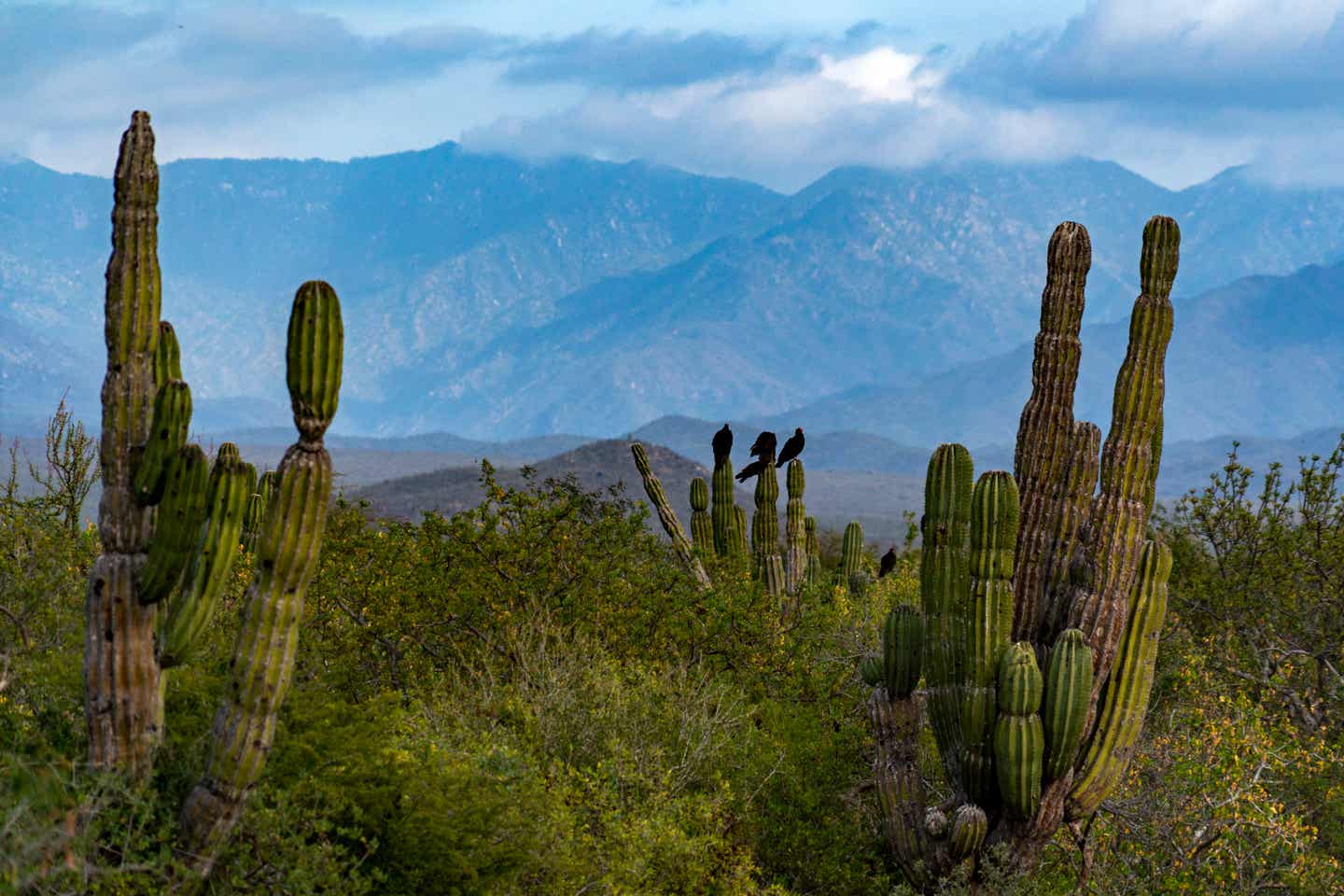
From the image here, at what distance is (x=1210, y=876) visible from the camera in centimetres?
1370

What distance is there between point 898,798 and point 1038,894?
1.56 metres

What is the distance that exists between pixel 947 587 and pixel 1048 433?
177 centimetres

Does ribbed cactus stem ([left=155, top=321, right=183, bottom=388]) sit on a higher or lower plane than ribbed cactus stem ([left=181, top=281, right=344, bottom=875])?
Answer: higher

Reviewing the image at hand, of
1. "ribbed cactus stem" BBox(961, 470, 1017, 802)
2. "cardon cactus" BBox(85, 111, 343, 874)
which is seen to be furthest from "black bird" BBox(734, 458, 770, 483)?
"cardon cactus" BBox(85, 111, 343, 874)

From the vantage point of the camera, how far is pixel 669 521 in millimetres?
22875

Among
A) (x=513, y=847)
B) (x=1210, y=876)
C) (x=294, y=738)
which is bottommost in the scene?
(x=1210, y=876)

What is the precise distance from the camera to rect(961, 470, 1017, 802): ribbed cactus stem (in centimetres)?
1244

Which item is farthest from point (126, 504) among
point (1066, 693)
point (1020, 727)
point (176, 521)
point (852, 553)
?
point (852, 553)

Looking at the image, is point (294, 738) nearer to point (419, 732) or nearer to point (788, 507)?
point (419, 732)

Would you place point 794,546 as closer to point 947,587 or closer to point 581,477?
point 947,587

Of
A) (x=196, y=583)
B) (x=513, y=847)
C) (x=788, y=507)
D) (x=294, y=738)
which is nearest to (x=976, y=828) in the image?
(x=513, y=847)

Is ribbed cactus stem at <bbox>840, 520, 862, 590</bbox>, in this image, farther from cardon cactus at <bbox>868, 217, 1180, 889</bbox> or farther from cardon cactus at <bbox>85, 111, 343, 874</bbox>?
cardon cactus at <bbox>85, 111, 343, 874</bbox>

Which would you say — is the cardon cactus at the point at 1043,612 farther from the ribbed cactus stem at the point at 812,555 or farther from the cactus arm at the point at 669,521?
the ribbed cactus stem at the point at 812,555

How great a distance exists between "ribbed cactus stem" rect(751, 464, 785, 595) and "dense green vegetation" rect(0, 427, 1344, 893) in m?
1.96
